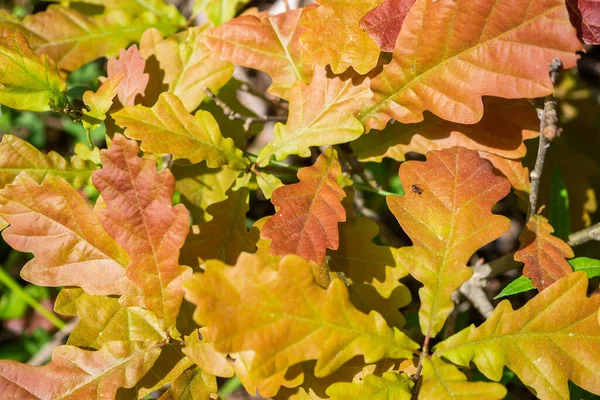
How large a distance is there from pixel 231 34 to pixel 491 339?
1068 mm

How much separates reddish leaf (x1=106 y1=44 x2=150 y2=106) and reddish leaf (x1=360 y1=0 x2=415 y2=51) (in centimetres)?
63

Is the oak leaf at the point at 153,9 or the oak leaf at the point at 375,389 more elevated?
the oak leaf at the point at 153,9

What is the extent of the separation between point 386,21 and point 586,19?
18.6 inches

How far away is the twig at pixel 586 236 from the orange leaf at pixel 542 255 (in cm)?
18

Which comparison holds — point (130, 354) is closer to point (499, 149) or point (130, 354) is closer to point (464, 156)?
point (464, 156)

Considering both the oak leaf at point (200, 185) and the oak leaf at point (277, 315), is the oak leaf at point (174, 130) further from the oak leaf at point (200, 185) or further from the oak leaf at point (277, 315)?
the oak leaf at point (277, 315)

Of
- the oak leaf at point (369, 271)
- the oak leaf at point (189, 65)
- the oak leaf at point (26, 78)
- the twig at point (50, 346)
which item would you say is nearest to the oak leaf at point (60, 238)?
the oak leaf at point (26, 78)

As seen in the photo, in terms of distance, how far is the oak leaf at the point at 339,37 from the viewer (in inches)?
54.7

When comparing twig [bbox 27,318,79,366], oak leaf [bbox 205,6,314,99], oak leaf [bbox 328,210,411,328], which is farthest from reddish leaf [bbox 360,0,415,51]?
twig [bbox 27,318,79,366]

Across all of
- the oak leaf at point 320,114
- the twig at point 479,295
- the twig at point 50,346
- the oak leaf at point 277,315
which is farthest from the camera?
the twig at point 50,346

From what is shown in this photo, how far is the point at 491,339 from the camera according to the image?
1254 millimetres

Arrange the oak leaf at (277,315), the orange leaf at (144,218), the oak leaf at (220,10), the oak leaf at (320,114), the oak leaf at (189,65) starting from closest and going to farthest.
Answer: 1. the oak leaf at (277,315)
2. the orange leaf at (144,218)
3. the oak leaf at (320,114)
4. the oak leaf at (189,65)
5. the oak leaf at (220,10)

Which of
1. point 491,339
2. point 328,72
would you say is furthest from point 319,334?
point 328,72

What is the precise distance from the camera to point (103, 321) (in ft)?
4.75
